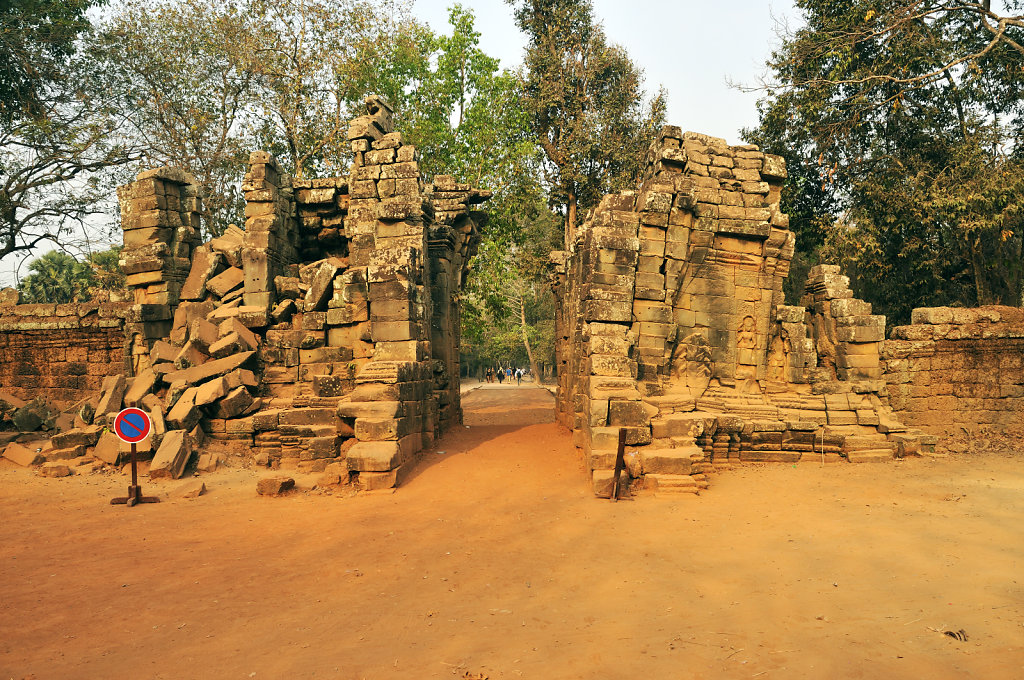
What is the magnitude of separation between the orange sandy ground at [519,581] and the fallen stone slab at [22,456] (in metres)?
1.35

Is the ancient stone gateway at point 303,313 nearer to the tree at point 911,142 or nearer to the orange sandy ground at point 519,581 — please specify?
the orange sandy ground at point 519,581

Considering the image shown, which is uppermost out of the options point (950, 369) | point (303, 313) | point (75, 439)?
point (303, 313)

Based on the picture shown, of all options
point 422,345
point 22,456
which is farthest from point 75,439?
point 422,345

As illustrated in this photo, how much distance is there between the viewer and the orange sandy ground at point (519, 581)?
3.80m

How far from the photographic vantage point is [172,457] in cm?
880

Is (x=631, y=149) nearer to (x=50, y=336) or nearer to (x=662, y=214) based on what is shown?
(x=662, y=214)

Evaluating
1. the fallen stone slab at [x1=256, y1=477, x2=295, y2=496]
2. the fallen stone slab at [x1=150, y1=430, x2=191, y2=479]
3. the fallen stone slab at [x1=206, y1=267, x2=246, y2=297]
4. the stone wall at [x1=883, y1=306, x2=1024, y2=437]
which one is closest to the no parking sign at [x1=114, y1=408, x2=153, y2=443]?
the fallen stone slab at [x1=150, y1=430, x2=191, y2=479]

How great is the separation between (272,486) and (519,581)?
14.9ft

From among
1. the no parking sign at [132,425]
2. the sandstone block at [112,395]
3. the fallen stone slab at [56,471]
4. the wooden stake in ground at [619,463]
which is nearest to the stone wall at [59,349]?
the sandstone block at [112,395]

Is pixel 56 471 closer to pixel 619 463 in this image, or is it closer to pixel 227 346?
pixel 227 346

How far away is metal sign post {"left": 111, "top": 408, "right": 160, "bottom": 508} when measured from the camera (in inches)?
296

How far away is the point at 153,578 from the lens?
5.20 m

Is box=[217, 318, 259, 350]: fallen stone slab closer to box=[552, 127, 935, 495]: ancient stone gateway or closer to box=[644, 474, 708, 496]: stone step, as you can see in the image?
box=[552, 127, 935, 495]: ancient stone gateway

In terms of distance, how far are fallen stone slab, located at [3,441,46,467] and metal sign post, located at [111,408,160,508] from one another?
131 inches
